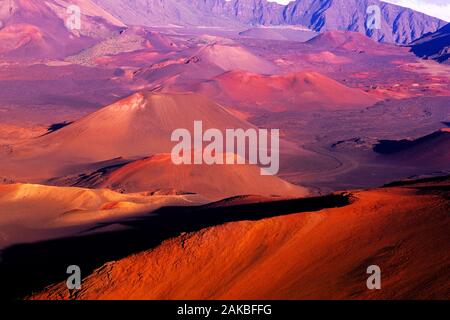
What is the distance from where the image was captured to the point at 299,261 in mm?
13336

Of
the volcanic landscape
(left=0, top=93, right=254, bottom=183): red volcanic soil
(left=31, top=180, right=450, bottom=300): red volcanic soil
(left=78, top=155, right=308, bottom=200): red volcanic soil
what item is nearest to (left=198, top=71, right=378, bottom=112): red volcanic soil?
the volcanic landscape

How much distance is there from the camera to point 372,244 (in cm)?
1342

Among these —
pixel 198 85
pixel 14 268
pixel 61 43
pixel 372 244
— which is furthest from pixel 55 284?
pixel 61 43

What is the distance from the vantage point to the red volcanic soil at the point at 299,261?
1209 centimetres

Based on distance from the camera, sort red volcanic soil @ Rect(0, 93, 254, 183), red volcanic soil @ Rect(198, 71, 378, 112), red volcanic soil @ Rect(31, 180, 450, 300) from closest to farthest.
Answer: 1. red volcanic soil @ Rect(31, 180, 450, 300)
2. red volcanic soil @ Rect(0, 93, 254, 183)
3. red volcanic soil @ Rect(198, 71, 378, 112)

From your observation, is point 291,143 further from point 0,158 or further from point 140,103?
point 0,158

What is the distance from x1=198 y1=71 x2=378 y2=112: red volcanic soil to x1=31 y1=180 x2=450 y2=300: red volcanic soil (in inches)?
2491

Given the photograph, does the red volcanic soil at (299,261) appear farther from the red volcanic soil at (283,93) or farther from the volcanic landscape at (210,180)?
the red volcanic soil at (283,93)

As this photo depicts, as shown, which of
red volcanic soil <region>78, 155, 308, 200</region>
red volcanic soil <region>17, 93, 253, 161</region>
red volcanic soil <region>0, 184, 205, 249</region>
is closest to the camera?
red volcanic soil <region>0, 184, 205, 249</region>

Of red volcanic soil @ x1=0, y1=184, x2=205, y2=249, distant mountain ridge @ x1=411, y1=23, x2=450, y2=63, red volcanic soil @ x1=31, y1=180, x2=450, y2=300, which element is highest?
distant mountain ridge @ x1=411, y1=23, x2=450, y2=63

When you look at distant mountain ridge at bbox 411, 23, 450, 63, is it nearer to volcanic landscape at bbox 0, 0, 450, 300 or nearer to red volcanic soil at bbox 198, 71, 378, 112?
volcanic landscape at bbox 0, 0, 450, 300

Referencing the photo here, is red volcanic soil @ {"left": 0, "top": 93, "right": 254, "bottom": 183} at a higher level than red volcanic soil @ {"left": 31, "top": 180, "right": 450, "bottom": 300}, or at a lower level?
higher

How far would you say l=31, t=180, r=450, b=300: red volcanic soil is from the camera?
1209 cm
